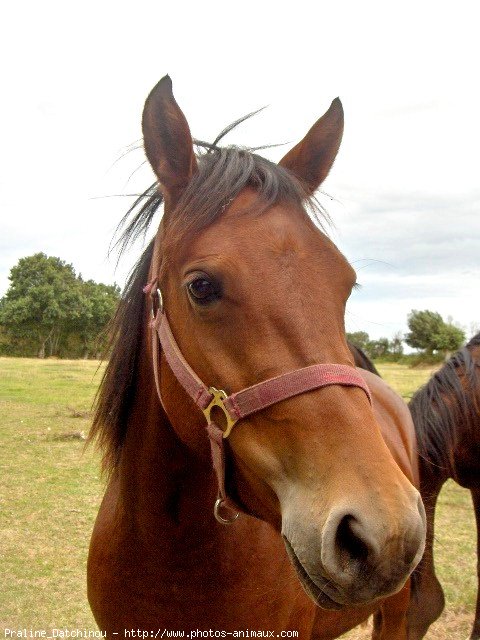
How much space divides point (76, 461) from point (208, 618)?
815cm

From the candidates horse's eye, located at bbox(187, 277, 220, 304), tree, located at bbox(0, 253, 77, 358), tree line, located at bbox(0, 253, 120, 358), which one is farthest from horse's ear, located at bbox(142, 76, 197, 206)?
tree, located at bbox(0, 253, 77, 358)

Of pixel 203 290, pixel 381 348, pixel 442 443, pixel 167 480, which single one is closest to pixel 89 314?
pixel 381 348

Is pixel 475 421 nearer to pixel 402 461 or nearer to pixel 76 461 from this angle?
pixel 402 461

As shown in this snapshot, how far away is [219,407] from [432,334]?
45.2 meters

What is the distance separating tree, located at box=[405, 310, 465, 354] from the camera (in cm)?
4312

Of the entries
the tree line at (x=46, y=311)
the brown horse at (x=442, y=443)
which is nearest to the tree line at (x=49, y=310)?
the tree line at (x=46, y=311)

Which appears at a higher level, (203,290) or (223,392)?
(203,290)

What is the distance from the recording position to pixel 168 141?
198 cm

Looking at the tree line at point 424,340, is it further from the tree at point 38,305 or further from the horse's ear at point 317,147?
the horse's ear at point 317,147

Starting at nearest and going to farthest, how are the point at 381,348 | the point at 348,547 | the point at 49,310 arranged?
the point at 348,547 < the point at 49,310 < the point at 381,348

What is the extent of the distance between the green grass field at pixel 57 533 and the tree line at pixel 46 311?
2111 cm

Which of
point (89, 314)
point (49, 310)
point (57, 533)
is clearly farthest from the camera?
point (49, 310)

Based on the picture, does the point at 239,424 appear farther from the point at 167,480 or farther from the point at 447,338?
Answer: the point at 447,338

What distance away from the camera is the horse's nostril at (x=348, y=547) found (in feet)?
4.29
